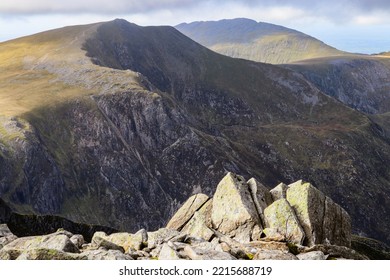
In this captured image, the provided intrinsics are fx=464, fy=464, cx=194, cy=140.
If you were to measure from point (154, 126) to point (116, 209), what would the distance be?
150ft

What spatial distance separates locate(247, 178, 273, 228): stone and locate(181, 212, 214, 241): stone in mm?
3968

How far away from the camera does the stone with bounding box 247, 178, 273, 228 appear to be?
32503 millimetres

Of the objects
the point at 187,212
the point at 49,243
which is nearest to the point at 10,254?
the point at 49,243

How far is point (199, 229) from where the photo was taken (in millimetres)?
30922

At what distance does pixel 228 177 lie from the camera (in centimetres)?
3591

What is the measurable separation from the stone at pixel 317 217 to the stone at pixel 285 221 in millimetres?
816

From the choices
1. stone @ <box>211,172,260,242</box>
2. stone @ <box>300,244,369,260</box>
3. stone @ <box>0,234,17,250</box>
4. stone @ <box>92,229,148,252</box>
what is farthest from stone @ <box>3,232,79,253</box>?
stone @ <box>300,244,369,260</box>

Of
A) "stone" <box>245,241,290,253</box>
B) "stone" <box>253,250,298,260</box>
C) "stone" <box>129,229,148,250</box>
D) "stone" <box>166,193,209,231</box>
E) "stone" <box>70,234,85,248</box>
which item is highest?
"stone" <box>253,250,298,260</box>

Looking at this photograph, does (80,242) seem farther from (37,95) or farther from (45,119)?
(37,95)

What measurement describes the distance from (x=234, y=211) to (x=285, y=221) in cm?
356

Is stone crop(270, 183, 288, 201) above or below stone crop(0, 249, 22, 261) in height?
below

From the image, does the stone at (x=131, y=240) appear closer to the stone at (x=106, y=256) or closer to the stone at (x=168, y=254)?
the stone at (x=168, y=254)

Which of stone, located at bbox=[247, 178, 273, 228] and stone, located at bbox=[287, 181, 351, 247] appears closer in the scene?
stone, located at bbox=[287, 181, 351, 247]

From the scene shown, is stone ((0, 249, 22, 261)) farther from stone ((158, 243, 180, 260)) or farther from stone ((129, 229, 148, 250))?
stone ((158, 243, 180, 260))
